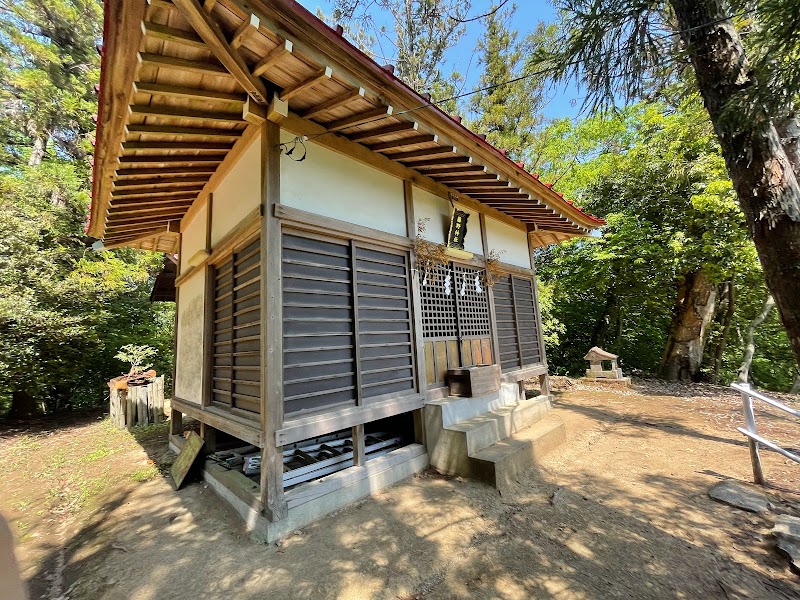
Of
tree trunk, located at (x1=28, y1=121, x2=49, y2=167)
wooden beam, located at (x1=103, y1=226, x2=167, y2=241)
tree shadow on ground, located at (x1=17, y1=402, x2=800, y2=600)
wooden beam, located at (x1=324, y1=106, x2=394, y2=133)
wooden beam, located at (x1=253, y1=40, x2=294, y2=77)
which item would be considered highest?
tree trunk, located at (x1=28, y1=121, x2=49, y2=167)

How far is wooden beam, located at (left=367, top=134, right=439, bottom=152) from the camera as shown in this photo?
148 inches

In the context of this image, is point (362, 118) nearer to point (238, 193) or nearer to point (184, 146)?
point (238, 193)

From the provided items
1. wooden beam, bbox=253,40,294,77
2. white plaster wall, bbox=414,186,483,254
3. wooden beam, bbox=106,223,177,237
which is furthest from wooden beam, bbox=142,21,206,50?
wooden beam, bbox=106,223,177,237

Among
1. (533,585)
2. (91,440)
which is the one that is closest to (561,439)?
(533,585)

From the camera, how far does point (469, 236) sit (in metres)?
5.90

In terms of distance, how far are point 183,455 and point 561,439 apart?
5379 millimetres

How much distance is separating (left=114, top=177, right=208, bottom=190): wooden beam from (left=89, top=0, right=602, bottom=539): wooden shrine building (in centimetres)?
4

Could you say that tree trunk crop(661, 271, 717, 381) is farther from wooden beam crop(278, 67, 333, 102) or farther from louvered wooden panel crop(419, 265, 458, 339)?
wooden beam crop(278, 67, 333, 102)

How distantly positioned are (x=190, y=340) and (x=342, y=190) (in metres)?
3.54

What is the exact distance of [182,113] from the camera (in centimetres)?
301

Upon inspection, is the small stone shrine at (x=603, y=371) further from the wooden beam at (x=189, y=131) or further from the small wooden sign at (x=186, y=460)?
the wooden beam at (x=189, y=131)

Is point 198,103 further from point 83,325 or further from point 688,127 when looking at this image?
point 688,127

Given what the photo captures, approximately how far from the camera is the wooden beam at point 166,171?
3902 mm

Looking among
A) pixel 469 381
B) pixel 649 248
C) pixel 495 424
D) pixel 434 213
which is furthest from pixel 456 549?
pixel 649 248
